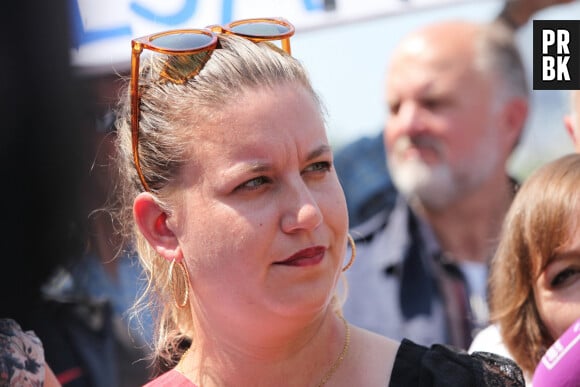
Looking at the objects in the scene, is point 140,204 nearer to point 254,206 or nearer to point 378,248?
point 254,206

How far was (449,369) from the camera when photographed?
1.81 metres

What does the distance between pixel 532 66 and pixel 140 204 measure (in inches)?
82.4

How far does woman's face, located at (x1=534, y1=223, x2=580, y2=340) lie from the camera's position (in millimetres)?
2191

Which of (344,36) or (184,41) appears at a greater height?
(184,41)

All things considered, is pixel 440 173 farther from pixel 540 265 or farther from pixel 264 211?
pixel 264 211

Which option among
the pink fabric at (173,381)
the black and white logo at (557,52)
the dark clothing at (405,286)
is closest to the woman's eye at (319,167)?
the pink fabric at (173,381)

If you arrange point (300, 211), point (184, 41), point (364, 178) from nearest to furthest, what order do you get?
1. point (300, 211)
2. point (184, 41)
3. point (364, 178)

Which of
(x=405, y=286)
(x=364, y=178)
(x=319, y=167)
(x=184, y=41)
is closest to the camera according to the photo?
(x=319, y=167)

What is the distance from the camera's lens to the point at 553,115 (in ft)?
12.0

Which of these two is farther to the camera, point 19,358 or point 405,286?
point 405,286

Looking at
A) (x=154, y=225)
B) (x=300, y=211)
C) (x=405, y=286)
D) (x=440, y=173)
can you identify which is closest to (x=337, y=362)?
(x=300, y=211)

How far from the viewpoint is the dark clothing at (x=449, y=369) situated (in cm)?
179

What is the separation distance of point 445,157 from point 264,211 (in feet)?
6.79

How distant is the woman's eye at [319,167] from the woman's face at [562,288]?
65 centimetres
